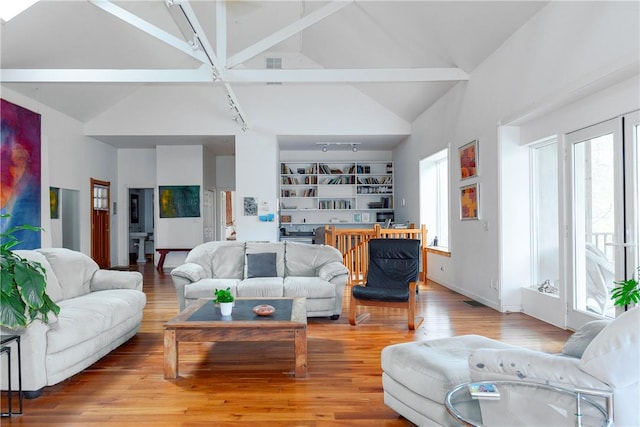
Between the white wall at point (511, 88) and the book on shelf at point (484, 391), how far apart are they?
2624 mm

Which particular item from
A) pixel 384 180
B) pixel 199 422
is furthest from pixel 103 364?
pixel 384 180

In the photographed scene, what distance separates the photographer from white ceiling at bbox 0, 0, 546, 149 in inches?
202

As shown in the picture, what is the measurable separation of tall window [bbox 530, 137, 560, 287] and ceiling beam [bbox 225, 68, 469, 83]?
1601 millimetres

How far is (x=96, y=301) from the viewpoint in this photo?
Result: 3.49m

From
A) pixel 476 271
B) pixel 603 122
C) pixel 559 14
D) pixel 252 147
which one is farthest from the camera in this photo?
pixel 252 147

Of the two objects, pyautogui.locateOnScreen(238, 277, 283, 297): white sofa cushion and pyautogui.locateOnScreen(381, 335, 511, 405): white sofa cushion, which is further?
pyautogui.locateOnScreen(238, 277, 283, 297): white sofa cushion

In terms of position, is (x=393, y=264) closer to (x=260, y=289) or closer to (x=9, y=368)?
(x=260, y=289)

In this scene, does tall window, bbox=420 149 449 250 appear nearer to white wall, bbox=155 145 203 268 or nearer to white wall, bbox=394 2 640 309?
white wall, bbox=394 2 640 309

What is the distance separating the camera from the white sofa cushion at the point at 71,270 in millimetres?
3775

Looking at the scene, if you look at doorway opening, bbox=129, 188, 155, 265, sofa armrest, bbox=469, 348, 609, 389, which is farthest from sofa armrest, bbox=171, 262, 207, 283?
doorway opening, bbox=129, 188, 155, 265

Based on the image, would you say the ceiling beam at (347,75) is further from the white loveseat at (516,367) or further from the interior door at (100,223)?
the interior door at (100,223)

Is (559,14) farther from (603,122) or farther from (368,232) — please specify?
(368,232)

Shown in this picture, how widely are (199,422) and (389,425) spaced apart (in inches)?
41.3

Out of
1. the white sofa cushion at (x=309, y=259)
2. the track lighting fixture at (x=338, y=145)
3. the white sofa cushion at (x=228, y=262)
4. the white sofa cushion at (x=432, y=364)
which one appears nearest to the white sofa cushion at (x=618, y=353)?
the white sofa cushion at (x=432, y=364)
